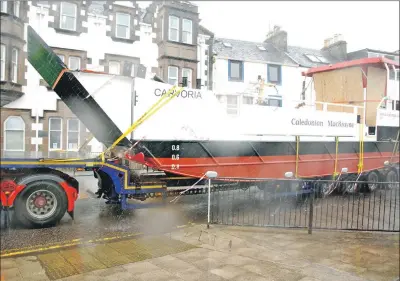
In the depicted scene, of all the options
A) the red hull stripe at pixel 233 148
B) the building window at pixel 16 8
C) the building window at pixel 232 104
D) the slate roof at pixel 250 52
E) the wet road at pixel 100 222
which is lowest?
the wet road at pixel 100 222

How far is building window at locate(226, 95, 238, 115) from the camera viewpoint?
6.61 meters

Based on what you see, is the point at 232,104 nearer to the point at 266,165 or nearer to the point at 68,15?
the point at 266,165

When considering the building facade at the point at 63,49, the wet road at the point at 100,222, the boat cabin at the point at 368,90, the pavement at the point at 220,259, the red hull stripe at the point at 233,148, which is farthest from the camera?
the boat cabin at the point at 368,90

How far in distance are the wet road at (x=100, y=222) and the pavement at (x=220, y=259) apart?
549 mm

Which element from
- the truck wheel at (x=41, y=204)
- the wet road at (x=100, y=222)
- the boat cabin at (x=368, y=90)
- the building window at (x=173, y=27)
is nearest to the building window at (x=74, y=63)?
the building window at (x=173, y=27)

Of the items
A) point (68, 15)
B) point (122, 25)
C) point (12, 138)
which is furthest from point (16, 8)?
point (12, 138)

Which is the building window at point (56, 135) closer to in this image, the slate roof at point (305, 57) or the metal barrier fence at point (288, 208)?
the metal barrier fence at point (288, 208)

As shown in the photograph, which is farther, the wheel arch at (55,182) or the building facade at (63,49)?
the wheel arch at (55,182)

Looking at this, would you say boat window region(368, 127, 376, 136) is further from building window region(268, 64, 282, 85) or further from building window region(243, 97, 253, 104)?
building window region(268, 64, 282, 85)

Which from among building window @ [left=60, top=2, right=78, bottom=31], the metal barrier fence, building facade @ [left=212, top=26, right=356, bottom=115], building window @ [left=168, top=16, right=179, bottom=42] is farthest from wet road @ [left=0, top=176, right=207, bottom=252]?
building facade @ [left=212, top=26, right=356, bottom=115]

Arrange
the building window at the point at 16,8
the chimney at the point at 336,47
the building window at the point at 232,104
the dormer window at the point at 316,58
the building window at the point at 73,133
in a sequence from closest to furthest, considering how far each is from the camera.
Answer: the building window at the point at 16,8, the building window at the point at 73,133, the building window at the point at 232,104, the chimney at the point at 336,47, the dormer window at the point at 316,58

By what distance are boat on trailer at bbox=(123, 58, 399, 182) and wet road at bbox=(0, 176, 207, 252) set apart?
3.22 feet

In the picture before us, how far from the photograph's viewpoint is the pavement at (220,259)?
363cm

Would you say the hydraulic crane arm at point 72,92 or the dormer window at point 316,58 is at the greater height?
the dormer window at point 316,58
